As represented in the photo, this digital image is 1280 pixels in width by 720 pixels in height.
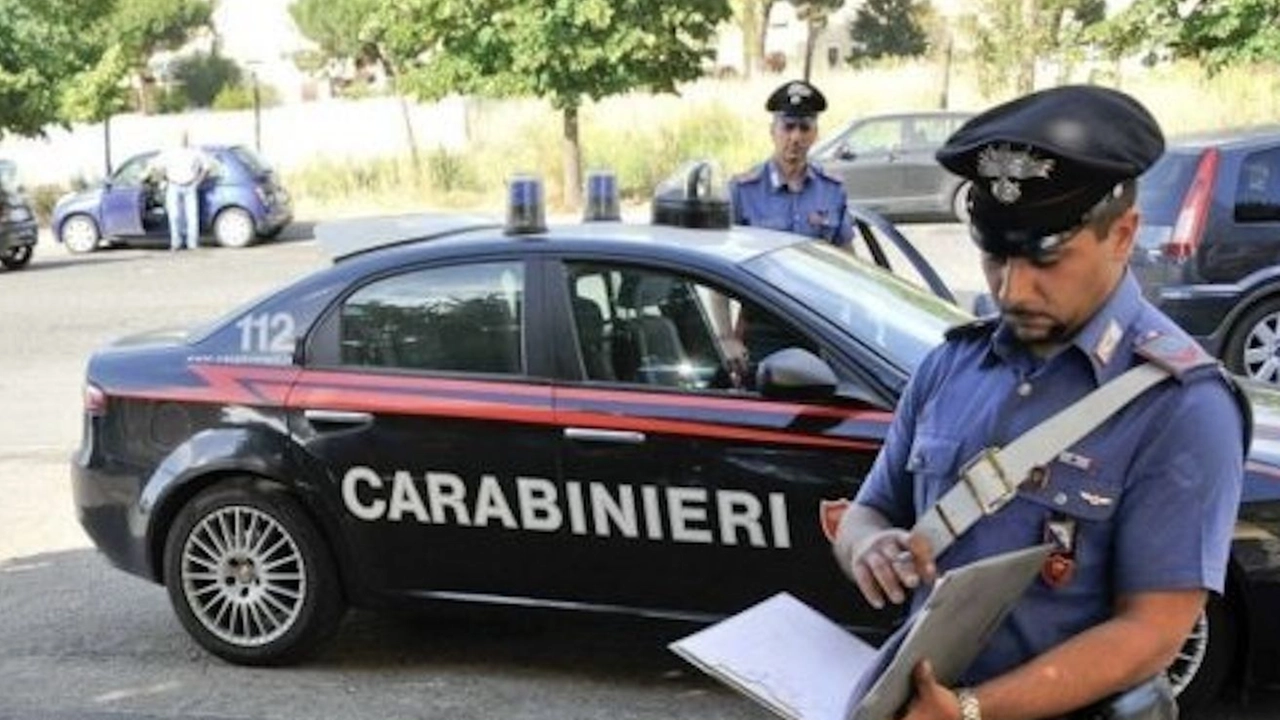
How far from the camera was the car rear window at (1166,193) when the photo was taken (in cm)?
877

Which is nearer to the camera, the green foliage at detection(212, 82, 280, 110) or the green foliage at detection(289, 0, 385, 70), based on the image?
the green foliage at detection(212, 82, 280, 110)

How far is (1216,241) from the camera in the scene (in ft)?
28.8

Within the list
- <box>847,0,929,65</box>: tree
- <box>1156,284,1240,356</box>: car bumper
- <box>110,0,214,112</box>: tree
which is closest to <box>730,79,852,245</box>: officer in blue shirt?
<box>1156,284,1240,356</box>: car bumper

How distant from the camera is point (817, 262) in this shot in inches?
209

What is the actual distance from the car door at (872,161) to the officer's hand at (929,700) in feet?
63.2

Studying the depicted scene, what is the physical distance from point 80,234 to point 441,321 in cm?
1902

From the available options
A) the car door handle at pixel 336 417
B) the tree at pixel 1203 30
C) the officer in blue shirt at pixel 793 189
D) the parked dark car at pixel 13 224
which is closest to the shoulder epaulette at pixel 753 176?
the officer in blue shirt at pixel 793 189

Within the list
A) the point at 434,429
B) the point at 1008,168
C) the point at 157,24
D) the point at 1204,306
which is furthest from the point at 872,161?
the point at 157,24

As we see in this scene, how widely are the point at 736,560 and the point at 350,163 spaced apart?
26.3 m

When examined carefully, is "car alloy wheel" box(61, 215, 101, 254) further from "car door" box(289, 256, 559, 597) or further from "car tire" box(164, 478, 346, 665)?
"car door" box(289, 256, 559, 597)

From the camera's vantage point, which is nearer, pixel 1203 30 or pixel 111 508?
pixel 111 508

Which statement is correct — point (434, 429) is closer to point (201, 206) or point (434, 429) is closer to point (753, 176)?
point (753, 176)

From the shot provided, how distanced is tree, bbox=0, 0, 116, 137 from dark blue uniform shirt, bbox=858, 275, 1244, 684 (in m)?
26.5

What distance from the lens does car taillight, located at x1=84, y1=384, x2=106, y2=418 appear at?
5.48m
